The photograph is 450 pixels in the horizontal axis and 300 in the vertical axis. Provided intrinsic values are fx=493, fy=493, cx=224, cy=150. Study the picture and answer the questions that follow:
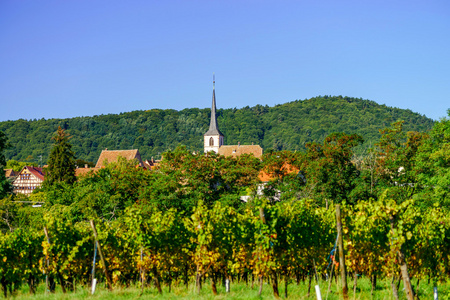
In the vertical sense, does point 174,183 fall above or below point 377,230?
above

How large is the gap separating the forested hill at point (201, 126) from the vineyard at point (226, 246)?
4949 inches

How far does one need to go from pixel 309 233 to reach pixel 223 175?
15.5 metres

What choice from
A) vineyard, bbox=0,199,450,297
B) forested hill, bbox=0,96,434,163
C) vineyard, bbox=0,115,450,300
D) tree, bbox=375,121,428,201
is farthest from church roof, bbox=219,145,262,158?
vineyard, bbox=0,199,450,297

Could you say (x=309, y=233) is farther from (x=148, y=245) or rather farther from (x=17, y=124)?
Result: (x=17, y=124)

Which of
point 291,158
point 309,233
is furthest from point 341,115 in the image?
point 309,233

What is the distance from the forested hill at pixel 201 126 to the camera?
149500 millimetres

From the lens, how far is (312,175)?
31.7 metres

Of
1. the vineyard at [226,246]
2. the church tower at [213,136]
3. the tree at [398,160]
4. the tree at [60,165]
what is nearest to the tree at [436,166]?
the tree at [398,160]

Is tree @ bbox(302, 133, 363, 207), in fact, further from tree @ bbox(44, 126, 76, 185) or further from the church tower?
the church tower

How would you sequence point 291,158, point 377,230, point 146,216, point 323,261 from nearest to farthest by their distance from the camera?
point 377,230 → point 323,261 → point 146,216 → point 291,158

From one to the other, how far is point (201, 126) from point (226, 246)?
6403 inches

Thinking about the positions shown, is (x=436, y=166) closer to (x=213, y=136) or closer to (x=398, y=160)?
(x=398, y=160)

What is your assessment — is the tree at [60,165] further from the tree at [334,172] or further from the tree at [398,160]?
the tree at [398,160]

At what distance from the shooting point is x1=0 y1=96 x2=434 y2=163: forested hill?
150 meters
